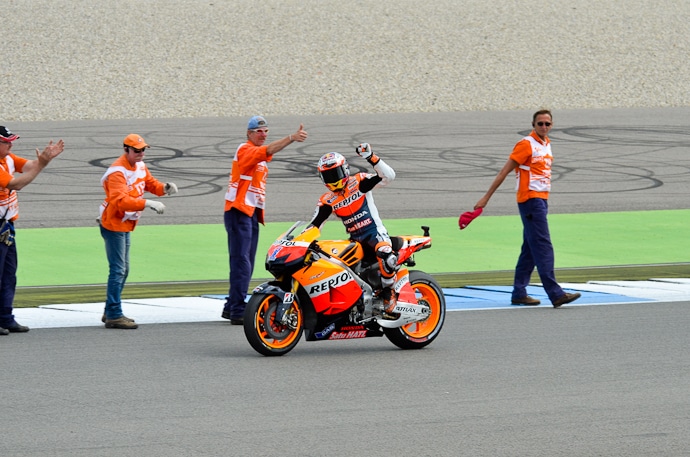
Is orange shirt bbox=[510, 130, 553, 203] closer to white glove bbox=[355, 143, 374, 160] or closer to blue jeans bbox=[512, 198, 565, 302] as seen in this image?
blue jeans bbox=[512, 198, 565, 302]

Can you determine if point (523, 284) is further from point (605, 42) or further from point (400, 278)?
point (605, 42)

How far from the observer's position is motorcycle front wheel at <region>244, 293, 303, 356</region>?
9.45m

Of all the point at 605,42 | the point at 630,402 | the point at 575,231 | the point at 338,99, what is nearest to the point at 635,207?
the point at 575,231

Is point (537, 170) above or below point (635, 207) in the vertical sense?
above

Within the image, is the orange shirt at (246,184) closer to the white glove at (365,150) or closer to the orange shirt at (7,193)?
the white glove at (365,150)

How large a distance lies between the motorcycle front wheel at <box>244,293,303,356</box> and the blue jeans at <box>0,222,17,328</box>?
2.41 metres

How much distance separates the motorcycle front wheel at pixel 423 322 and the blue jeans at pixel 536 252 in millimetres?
2202

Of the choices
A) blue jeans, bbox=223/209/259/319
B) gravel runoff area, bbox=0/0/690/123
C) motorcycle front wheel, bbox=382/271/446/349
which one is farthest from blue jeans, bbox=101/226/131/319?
gravel runoff area, bbox=0/0/690/123

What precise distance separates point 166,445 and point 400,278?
11.8 feet

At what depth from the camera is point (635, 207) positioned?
2048cm

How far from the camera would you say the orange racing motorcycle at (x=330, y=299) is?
31.3 feet

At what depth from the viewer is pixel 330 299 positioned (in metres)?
9.77

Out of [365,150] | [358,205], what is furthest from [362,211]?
[365,150]

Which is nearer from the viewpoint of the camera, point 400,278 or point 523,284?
point 400,278
